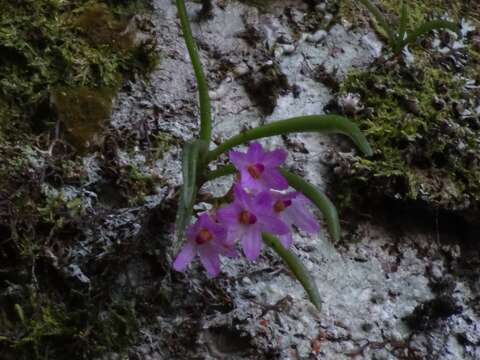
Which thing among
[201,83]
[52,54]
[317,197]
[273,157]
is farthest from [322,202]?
[52,54]

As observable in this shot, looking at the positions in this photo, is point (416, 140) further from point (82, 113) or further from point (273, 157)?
point (82, 113)

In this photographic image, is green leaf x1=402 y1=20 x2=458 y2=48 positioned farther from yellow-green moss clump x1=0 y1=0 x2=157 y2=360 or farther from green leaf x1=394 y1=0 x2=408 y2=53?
yellow-green moss clump x1=0 y1=0 x2=157 y2=360

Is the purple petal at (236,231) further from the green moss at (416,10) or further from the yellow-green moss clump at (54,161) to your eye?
the green moss at (416,10)

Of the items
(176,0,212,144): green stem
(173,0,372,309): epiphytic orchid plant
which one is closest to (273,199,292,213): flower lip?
(173,0,372,309): epiphytic orchid plant

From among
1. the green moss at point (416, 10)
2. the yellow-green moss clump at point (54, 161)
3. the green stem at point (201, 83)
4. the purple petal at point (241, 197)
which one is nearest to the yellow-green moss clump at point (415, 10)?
the green moss at point (416, 10)

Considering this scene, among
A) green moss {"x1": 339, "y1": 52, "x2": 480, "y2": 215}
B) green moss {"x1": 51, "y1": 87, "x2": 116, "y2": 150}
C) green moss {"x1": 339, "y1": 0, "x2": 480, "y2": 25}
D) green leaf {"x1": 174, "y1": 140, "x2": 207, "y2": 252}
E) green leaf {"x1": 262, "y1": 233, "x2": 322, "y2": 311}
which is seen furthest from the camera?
green moss {"x1": 339, "y1": 0, "x2": 480, "y2": 25}

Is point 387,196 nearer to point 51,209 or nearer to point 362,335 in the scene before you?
point 362,335

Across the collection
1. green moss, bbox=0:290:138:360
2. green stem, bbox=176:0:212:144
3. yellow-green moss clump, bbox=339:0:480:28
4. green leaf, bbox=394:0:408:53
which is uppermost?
yellow-green moss clump, bbox=339:0:480:28
